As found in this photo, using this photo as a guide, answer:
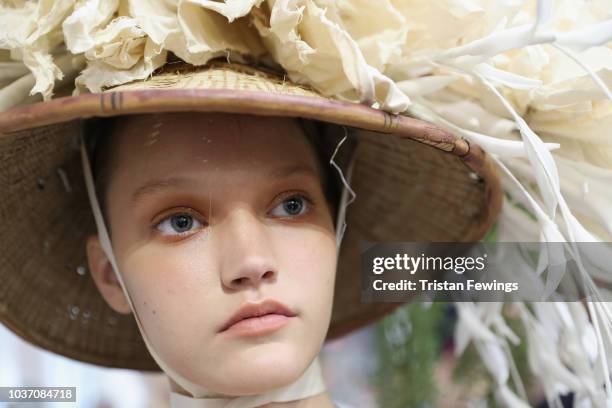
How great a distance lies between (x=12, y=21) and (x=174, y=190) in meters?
0.25

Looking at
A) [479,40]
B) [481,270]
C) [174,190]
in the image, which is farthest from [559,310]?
[174,190]

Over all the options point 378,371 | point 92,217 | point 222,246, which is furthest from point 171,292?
point 378,371

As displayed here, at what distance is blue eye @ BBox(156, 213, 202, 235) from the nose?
39mm

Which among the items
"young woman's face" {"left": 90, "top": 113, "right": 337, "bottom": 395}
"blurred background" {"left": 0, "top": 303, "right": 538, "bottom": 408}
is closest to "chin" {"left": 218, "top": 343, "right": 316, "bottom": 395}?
"young woman's face" {"left": 90, "top": 113, "right": 337, "bottom": 395}

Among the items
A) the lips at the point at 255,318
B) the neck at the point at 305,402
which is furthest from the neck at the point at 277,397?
the lips at the point at 255,318

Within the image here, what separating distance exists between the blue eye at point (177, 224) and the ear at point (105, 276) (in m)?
0.16

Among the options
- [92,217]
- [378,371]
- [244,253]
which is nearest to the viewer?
[244,253]

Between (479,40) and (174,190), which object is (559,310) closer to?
(479,40)

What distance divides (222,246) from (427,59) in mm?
307

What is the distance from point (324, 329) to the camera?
2.59 feet

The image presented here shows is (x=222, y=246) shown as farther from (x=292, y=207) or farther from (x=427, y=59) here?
(x=427, y=59)

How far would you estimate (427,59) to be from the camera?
2.54 ft

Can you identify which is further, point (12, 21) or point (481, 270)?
point (481, 270)

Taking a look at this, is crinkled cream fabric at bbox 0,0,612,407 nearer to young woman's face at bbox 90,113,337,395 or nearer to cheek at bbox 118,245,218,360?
young woman's face at bbox 90,113,337,395
